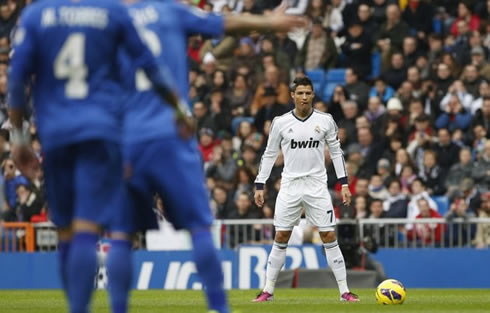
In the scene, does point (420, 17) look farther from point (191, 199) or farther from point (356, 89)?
point (191, 199)

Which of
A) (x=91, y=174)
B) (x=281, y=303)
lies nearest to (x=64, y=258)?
(x=91, y=174)

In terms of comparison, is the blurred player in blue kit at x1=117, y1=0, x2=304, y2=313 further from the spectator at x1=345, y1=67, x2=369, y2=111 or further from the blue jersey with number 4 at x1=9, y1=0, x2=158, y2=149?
the spectator at x1=345, y1=67, x2=369, y2=111

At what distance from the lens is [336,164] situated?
51.9 ft

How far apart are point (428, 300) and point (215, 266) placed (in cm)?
725

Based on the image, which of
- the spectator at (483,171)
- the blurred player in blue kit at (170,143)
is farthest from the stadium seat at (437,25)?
the blurred player in blue kit at (170,143)

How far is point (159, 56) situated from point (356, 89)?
16.8m

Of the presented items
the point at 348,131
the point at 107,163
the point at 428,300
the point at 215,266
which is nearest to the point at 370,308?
the point at 428,300

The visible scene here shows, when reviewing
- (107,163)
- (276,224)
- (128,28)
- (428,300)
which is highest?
(128,28)

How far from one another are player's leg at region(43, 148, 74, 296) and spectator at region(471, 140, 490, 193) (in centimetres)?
1396

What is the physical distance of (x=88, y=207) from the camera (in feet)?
27.1

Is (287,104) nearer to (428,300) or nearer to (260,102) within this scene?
(260,102)

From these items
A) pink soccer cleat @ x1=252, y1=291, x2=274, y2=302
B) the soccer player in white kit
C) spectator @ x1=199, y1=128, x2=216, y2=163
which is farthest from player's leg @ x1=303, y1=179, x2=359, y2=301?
spectator @ x1=199, y1=128, x2=216, y2=163

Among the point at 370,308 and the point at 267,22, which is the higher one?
the point at 267,22

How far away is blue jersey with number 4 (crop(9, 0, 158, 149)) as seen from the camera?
27.1ft
